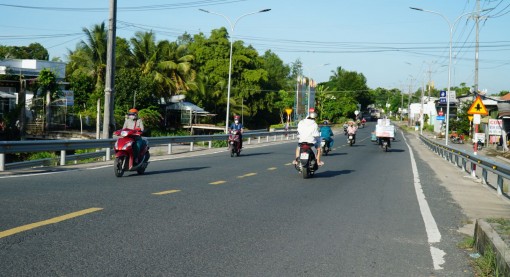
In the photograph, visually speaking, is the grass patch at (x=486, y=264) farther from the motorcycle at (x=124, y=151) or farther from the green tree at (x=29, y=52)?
the green tree at (x=29, y=52)

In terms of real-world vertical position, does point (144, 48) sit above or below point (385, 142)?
above

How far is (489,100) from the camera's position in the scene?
7188cm

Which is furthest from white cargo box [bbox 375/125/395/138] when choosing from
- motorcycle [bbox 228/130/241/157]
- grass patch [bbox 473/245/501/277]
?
grass patch [bbox 473/245/501/277]

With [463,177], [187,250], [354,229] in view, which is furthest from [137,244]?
[463,177]

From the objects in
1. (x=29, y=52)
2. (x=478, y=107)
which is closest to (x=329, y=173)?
(x=478, y=107)

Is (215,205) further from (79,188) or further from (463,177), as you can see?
(463,177)

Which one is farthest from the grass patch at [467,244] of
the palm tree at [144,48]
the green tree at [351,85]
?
the green tree at [351,85]

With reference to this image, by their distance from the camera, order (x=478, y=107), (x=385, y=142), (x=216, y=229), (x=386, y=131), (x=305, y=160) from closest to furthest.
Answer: (x=216, y=229) → (x=305, y=160) → (x=478, y=107) → (x=386, y=131) → (x=385, y=142)

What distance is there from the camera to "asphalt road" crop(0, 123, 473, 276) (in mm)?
5523

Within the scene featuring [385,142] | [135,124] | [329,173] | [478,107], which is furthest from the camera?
[385,142]

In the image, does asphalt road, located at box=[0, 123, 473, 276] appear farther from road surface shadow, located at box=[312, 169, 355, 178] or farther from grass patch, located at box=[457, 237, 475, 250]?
road surface shadow, located at box=[312, 169, 355, 178]

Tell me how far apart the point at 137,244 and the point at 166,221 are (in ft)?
4.92

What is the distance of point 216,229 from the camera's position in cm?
733

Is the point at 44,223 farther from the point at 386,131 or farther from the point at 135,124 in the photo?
the point at 386,131
